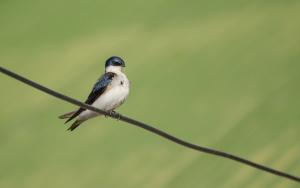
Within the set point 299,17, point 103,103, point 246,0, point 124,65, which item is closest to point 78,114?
point 103,103

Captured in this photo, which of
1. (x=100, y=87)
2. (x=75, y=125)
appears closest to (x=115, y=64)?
(x=100, y=87)

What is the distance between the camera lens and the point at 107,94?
2.70m

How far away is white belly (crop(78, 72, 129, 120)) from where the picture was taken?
8.76 feet

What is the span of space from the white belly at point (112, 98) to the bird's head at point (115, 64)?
0.11 metres

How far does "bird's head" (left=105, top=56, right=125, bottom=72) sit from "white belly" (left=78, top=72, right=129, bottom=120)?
11 cm

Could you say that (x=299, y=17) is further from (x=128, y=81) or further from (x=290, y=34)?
(x=128, y=81)

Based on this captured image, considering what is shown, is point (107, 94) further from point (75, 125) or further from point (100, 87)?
point (75, 125)

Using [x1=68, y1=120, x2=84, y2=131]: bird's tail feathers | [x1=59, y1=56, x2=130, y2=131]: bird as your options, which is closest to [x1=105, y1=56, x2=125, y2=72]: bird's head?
[x1=59, y1=56, x2=130, y2=131]: bird

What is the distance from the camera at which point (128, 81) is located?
2.75 meters

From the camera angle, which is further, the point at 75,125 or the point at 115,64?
the point at 115,64

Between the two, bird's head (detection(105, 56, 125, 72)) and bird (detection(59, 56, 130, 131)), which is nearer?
bird (detection(59, 56, 130, 131))

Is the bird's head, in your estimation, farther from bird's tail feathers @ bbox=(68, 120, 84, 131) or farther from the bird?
bird's tail feathers @ bbox=(68, 120, 84, 131)

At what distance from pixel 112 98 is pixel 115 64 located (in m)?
0.22

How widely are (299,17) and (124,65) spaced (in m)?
1.12
